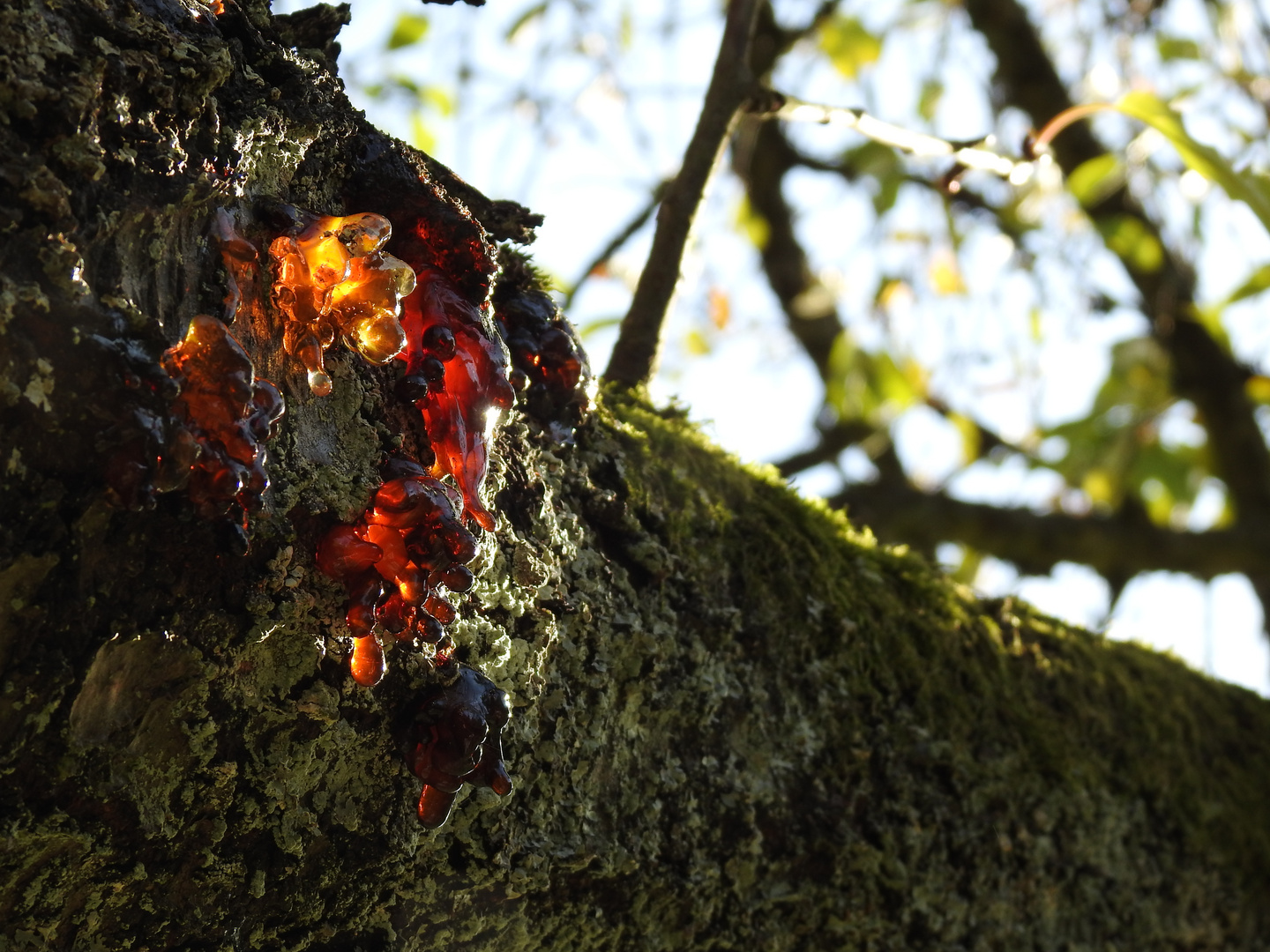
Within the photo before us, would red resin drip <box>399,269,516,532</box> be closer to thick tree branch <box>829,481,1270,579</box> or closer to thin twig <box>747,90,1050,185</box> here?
thin twig <box>747,90,1050,185</box>

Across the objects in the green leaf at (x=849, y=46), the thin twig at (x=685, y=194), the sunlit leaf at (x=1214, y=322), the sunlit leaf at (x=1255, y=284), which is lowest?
the thin twig at (x=685, y=194)

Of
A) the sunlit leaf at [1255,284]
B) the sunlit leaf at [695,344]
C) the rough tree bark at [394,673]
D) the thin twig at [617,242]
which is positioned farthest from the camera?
the sunlit leaf at [695,344]

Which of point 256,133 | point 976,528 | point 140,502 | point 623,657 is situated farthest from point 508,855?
point 976,528

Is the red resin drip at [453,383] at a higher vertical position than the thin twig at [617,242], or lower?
lower

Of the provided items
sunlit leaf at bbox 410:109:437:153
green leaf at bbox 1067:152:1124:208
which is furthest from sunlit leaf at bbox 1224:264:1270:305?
sunlit leaf at bbox 410:109:437:153

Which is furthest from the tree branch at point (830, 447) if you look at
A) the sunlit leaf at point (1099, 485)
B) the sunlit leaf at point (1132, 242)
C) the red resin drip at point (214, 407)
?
the red resin drip at point (214, 407)

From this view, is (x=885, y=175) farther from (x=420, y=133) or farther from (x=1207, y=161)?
(x=1207, y=161)

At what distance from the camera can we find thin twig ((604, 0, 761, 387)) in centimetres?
112

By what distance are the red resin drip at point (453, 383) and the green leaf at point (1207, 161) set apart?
934 millimetres

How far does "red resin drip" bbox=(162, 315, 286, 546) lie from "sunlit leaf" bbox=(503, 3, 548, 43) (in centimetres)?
225

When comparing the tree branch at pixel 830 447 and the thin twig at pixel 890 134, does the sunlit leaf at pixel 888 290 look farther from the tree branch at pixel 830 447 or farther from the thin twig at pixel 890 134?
the thin twig at pixel 890 134

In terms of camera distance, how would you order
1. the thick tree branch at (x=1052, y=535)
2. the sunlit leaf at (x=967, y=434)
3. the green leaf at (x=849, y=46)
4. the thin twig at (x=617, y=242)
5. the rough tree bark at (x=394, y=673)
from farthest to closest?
the sunlit leaf at (x=967, y=434) < the green leaf at (x=849, y=46) < the thick tree branch at (x=1052, y=535) < the thin twig at (x=617, y=242) < the rough tree bark at (x=394, y=673)

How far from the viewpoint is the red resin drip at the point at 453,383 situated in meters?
0.62

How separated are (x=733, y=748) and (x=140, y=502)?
482 millimetres
